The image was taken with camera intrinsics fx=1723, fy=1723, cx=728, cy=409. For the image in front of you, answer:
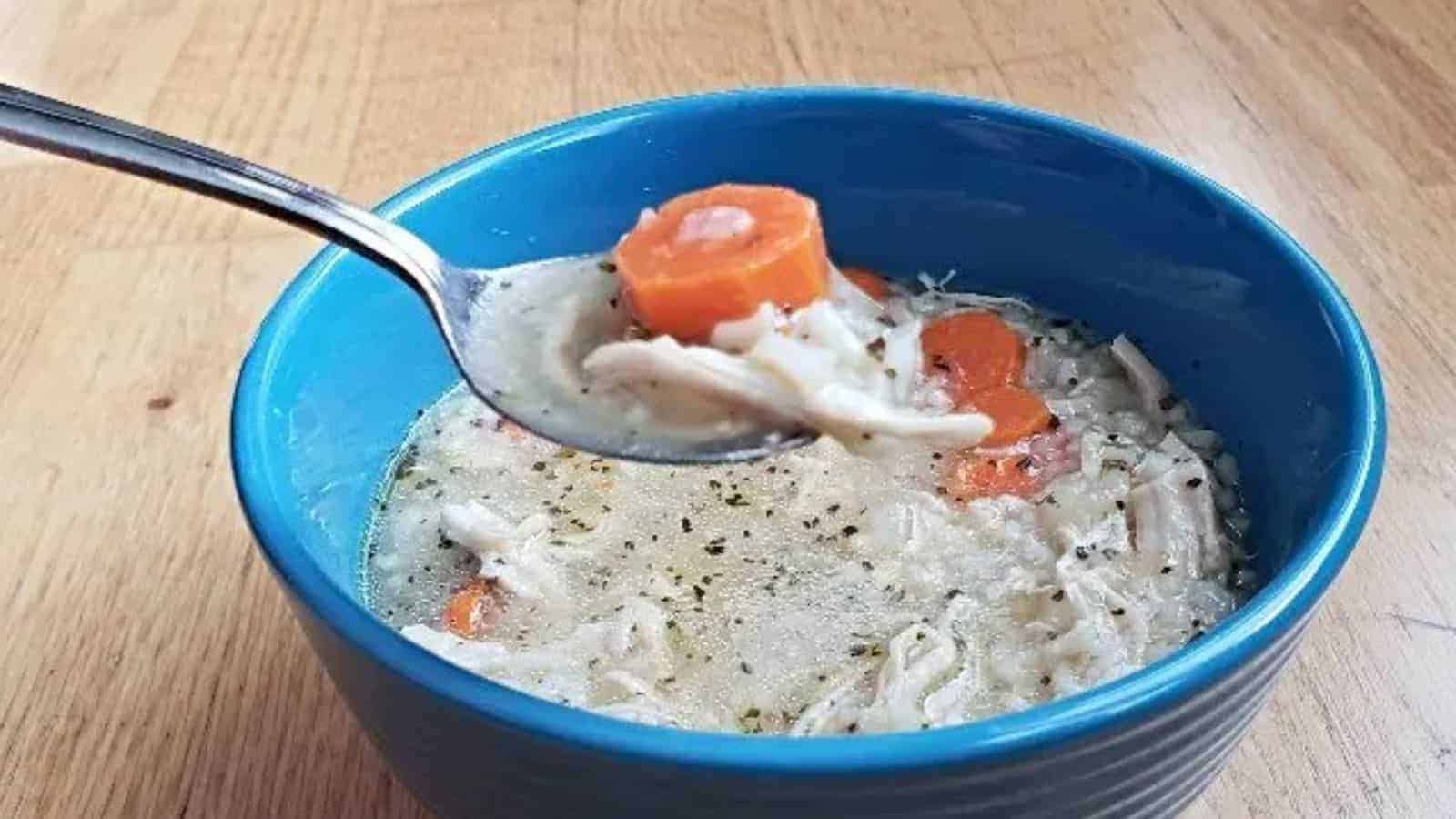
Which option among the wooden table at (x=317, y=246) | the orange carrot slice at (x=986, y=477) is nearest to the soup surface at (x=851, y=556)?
the orange carrot slice at (x=986, y=477)

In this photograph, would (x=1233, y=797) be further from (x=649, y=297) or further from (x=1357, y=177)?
(x=1357, y=177)

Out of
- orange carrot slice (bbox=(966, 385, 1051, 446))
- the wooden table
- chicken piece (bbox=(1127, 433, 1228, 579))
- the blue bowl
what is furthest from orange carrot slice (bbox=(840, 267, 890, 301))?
the wooden table

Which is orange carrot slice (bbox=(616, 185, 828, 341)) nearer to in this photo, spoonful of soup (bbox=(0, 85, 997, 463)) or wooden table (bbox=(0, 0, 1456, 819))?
spoonful of soup (bbox=(0, 85, 997, 463))

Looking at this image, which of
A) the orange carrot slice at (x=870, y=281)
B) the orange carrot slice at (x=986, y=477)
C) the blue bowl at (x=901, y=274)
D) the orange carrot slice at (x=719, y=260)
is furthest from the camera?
the orange carrot slice at (x=870, y=281)

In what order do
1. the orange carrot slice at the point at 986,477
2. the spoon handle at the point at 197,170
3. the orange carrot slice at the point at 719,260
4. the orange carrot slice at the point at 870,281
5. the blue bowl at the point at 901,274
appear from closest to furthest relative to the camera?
the blue bowl at the point at 901,274 < the spoon handle at the point at 197,170 < the orange carrot slice at the point at 719,260 < the orange carrot slice at the point at 986,477 < the orange carrot slice at the point at 870,281

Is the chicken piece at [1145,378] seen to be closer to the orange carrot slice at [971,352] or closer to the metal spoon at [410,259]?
the orange carrot slice at [971,352]

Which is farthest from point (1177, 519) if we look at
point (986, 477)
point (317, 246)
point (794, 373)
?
point (317, 246)

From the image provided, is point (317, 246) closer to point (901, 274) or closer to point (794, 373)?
point (901, 274)
